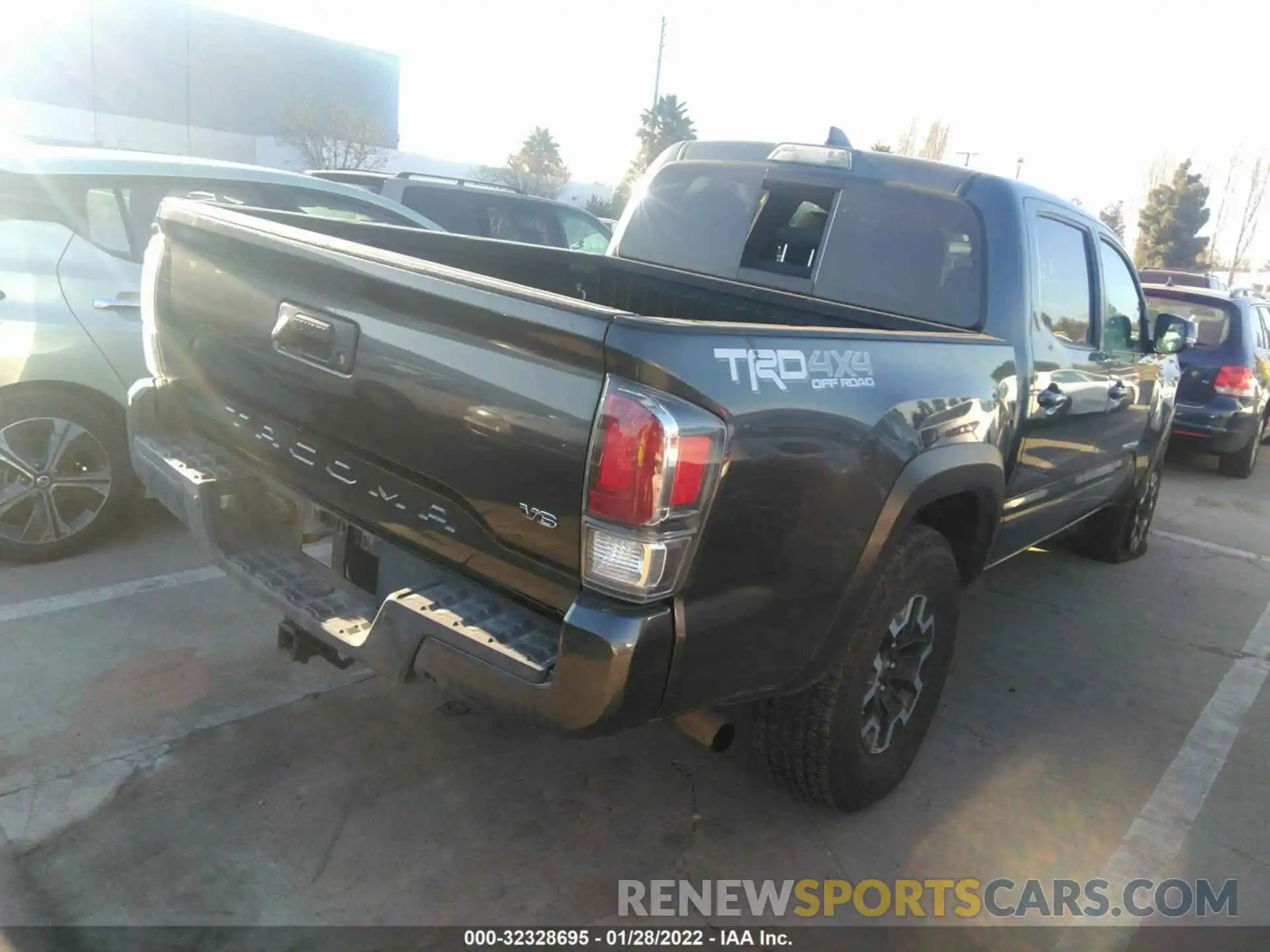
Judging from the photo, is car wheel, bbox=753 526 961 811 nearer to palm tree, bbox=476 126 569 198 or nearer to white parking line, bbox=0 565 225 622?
white parking line, bbox=0 565 225 622

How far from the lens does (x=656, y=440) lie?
6.08 feet

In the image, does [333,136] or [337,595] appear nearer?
[337,595]

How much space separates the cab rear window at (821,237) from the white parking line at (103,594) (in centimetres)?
232

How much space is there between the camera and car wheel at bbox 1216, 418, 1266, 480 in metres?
8.76

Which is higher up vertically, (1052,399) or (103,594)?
(1052,399)

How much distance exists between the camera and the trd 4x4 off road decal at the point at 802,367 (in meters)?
2.02

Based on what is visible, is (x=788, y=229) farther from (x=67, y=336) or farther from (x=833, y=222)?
(x=67, y=336)

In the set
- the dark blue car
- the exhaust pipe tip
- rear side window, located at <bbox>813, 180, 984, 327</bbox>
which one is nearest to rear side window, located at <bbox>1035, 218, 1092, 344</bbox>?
rear side window, located at <bbox>813, 180, 984, 327</bbox>

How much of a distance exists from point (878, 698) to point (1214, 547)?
485 cm

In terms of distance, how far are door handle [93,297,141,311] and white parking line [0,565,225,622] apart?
1.19 m

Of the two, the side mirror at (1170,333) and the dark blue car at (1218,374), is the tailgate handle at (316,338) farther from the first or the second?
the dark blue car at (1218,374)

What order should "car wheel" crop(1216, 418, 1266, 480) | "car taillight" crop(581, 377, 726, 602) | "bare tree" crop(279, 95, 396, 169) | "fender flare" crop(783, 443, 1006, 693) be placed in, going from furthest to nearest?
"bare tree" crop(279, 95, 396, 169) → "car wheel" crop(1216, 418, 1266, 480) → "fender flare" crop(783, 443, 1006, 693) → "car taillight" crop(581, 377, 726, 602)

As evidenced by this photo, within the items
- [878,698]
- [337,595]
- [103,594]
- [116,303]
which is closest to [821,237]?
[878,698]

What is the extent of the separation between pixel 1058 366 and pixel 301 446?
2.74m
